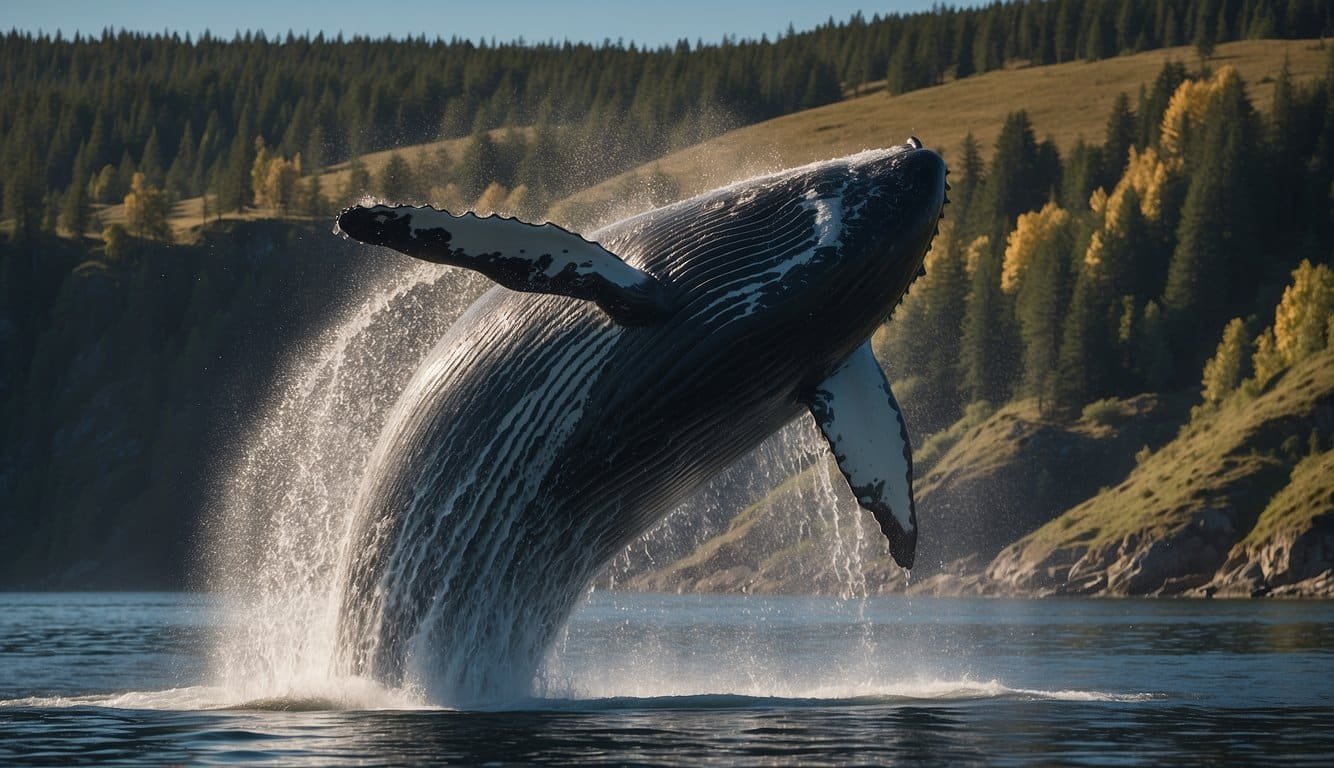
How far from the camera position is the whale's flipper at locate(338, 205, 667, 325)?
37.1 ft

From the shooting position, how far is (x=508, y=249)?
38.0ft

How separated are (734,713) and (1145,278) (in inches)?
4539

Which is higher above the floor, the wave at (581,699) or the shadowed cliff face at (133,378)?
the shadowed cliff face at (133,378)

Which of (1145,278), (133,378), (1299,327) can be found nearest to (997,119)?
(1145,278)

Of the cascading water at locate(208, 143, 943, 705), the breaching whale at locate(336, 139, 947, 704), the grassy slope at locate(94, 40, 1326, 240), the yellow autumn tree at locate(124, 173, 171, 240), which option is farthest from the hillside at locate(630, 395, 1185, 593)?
the breaching whale at locate(336, 139, 947, 704)

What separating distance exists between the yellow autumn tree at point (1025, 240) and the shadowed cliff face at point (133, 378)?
51.8 metres

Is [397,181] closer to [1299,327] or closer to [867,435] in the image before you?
[1299,327]

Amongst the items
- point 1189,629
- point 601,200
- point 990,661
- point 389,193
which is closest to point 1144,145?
point 601,200

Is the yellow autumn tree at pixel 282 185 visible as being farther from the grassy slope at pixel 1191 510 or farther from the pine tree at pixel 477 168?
the grassy slope at pixel 1191 510

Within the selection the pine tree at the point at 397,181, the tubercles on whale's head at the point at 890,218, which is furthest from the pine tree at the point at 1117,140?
the tubercles on whale's head at the point at 890,218

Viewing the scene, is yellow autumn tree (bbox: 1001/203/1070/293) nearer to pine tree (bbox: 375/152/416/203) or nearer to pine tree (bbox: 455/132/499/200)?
pine tree (bbox: 455/132/499/200)

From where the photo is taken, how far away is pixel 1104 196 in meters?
143

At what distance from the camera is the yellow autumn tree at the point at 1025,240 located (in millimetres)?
134625

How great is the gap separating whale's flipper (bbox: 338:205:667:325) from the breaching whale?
0.01m
